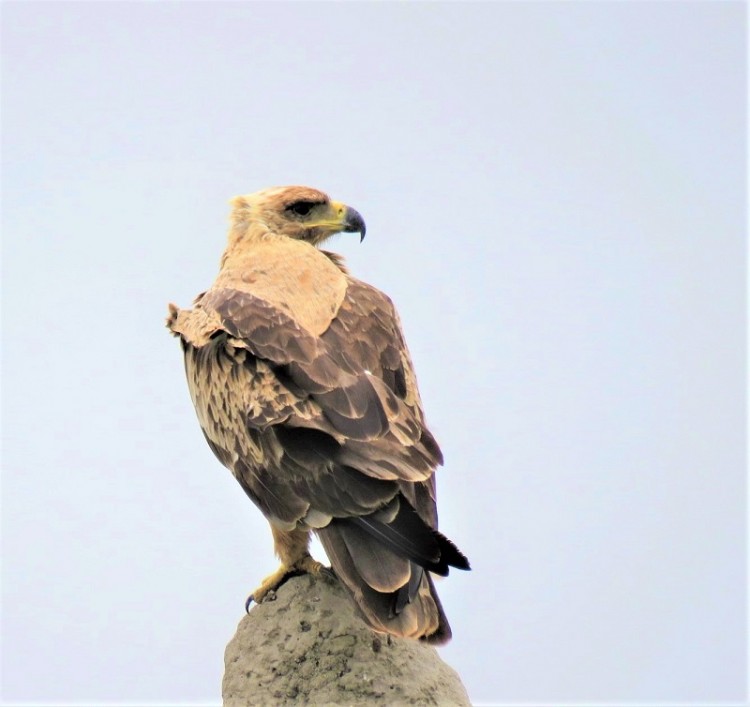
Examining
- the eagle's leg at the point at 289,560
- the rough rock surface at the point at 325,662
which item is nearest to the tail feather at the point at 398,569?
the rough rock surface at the point at 325,662

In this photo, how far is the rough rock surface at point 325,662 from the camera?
28.6ft

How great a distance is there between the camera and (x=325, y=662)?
28.9ft

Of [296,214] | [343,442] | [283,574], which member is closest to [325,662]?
[283,574]

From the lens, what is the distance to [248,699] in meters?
8.88

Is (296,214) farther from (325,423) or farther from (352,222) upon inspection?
(325,423)

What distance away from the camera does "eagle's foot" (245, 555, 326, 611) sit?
30.5 ft

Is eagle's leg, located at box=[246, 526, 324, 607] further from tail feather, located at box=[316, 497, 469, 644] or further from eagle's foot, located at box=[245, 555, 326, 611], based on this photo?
tail feather, located at box=[316, 497, 469, 644]

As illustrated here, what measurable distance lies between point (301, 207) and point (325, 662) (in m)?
3.89

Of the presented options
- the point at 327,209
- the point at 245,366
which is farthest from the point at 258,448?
the point at 327,209

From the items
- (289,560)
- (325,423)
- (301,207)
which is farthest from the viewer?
(301,207)

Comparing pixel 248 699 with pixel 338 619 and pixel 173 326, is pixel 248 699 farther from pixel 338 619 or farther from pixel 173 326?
pixel 173 326

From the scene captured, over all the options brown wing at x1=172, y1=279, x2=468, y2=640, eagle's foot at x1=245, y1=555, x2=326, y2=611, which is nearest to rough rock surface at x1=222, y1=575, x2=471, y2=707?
eagle's foot at x1=245, y1=555, x2=326, y2=611

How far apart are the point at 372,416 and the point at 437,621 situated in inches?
51.5

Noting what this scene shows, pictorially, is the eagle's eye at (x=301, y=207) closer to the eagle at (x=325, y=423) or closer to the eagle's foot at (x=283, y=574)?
the eagle at (x=325, y=423)
